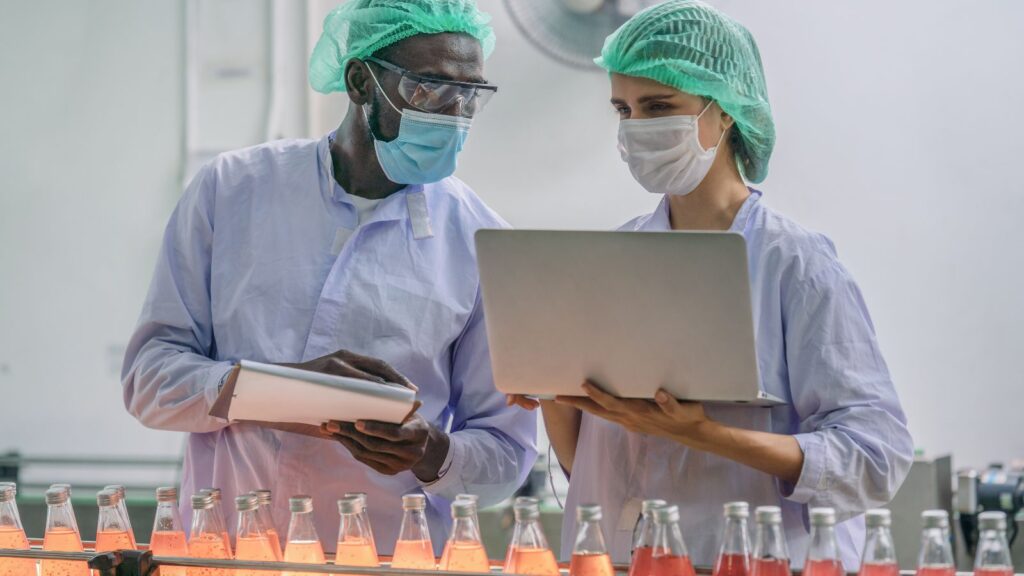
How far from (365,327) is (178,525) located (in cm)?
54

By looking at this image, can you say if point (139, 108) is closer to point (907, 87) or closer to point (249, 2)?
point (249, 2)

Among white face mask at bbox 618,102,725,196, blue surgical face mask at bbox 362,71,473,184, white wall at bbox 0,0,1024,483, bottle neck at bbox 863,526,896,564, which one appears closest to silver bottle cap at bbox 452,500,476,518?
bottle neck at bbox 863,526,896,564

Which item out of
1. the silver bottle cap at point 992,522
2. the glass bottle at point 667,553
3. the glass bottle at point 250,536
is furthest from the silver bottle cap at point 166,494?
the silver bottle cap at point 992,522

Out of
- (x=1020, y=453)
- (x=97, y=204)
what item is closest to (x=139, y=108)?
(x=97, y=204)

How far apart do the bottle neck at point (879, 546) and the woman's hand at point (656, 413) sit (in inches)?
14.3

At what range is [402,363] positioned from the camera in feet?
6.44

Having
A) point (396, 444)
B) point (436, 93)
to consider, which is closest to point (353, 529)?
point (396, 444)

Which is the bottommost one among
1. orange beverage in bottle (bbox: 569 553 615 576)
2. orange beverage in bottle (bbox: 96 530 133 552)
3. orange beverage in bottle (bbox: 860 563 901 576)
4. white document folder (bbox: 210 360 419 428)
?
orange beverage in bottle (bbox: 96 530 133 552)

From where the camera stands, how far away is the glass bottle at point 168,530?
1.50 metres

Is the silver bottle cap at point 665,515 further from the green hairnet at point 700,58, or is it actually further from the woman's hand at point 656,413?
the green hairnet at point 700,58

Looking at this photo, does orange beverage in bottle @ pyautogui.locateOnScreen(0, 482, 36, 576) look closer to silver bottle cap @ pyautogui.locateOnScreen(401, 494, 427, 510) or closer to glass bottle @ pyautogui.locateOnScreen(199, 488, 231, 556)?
glass bottle @ pyautogui.locateOnScreen(199, 488, 231, 556)

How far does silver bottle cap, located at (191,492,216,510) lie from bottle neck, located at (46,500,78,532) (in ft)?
0.68

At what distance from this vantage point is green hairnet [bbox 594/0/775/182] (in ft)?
6.02

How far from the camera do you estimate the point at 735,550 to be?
4.24 ft
